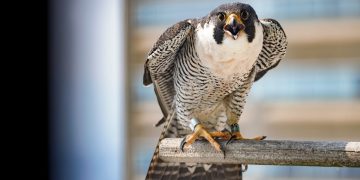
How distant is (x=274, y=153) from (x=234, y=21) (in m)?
0.29

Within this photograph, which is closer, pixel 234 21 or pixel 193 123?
pixel 234 21

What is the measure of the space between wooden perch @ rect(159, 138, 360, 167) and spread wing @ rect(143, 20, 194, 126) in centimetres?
21

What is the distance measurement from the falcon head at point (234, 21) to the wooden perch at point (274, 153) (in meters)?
0.24

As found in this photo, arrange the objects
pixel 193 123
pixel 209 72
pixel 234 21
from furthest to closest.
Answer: pixel 193 123 → pixel 209 72 → pixel 234 21

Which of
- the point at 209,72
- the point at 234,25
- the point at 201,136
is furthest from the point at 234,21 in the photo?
the point at 201,136

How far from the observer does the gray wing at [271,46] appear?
1.39 metres

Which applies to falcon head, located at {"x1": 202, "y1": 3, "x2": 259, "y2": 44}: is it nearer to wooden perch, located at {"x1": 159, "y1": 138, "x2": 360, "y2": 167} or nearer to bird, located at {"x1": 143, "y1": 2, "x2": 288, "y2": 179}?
bird, located at {"x1": 143, "y1": 2, "x2": 288, "y2": 179}

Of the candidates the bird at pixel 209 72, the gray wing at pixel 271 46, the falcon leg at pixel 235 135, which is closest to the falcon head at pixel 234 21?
the bird at pixel 209 72

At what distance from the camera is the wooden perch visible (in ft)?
3.92

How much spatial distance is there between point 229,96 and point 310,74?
95 centimetres

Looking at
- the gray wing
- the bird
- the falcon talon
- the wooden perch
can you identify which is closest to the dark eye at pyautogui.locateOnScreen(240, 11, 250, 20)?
the bird

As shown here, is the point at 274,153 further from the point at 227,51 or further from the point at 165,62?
the point at 165,62

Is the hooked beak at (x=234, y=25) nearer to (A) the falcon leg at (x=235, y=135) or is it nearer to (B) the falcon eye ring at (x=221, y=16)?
(B) the falcon eye ring at (x=221, y=16)

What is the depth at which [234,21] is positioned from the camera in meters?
1.22
